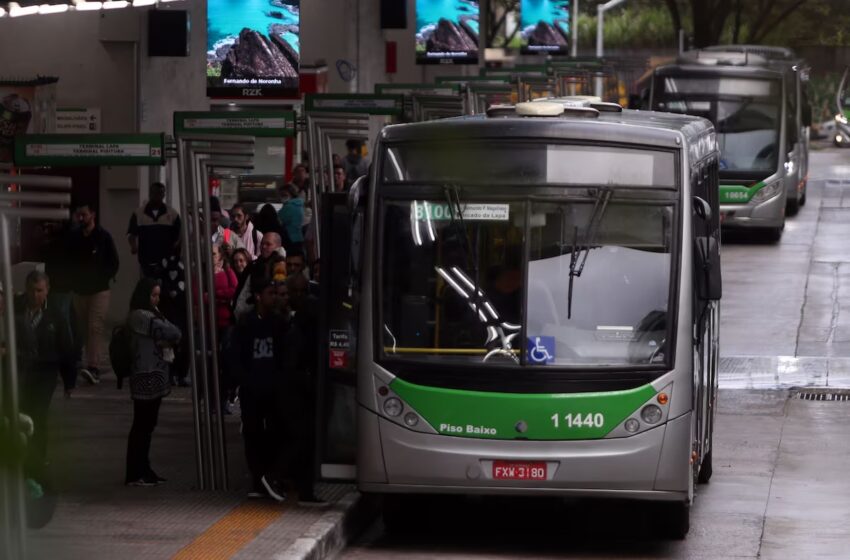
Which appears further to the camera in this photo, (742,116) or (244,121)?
(742,116)

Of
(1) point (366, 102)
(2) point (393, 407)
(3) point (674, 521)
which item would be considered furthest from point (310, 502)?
(1) point (366, 102)

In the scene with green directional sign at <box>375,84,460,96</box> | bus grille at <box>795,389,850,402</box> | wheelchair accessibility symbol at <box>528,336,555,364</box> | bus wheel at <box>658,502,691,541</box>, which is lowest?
bus grille at <box>795,389,850,402</box>

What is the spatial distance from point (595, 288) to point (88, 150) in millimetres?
4065

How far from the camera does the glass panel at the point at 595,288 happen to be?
34.6 feet

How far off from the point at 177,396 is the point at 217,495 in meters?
4.99

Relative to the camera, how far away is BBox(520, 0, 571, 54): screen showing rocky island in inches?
1949

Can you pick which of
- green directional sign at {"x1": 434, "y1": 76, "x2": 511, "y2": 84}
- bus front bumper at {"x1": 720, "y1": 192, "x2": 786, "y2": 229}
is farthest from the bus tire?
green directional sign at {"x1": 434, "y1": 76, "x2": 511, "y2": 84}

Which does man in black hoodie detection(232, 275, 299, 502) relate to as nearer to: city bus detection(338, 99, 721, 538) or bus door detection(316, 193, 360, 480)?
bus door detection(316, 193, 360, 480)

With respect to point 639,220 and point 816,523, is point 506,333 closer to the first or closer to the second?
point 639,220

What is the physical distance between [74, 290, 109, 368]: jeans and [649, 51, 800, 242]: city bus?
1716cm

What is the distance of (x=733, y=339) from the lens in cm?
2152

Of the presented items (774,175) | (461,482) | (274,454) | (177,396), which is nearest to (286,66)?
(177,396)

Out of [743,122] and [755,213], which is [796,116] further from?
[755,213]

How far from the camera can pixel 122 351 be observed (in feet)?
38.4
